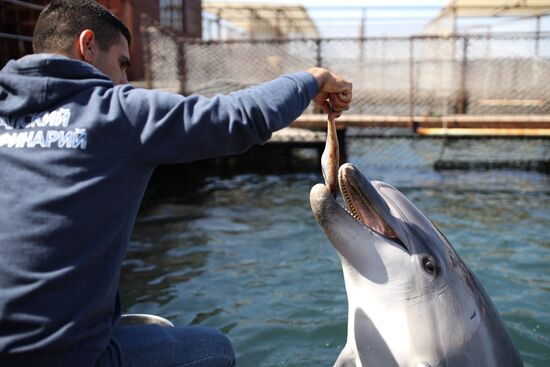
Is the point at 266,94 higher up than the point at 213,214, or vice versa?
the point at 266,94

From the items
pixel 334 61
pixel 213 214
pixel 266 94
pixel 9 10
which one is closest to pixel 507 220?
pixel 213 214

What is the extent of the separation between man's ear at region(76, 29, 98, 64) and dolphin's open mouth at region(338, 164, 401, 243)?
108 cm

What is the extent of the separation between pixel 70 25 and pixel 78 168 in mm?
529

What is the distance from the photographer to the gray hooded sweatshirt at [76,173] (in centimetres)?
186

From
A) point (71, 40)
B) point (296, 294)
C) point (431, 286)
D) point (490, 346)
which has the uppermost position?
point (71, 40)

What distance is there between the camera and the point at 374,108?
13383mm

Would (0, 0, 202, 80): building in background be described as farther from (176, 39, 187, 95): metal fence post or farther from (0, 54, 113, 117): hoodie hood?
(0, 54, 113, 117): hoodie hood

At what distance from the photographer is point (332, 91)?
2.35 metres

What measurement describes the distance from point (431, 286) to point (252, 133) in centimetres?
122

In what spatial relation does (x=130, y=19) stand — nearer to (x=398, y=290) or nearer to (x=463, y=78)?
(x=463, y=78)

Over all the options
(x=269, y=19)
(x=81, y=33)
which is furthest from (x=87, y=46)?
(x=269, y=19)

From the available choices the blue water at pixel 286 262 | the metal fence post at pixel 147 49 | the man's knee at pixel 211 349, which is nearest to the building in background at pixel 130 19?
the metal fence post at pixel 147 49

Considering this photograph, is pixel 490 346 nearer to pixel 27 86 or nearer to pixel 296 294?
pixel 27 86

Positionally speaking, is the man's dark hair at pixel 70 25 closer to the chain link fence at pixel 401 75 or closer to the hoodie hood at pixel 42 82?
the hoodie hood at pixel 42 82
